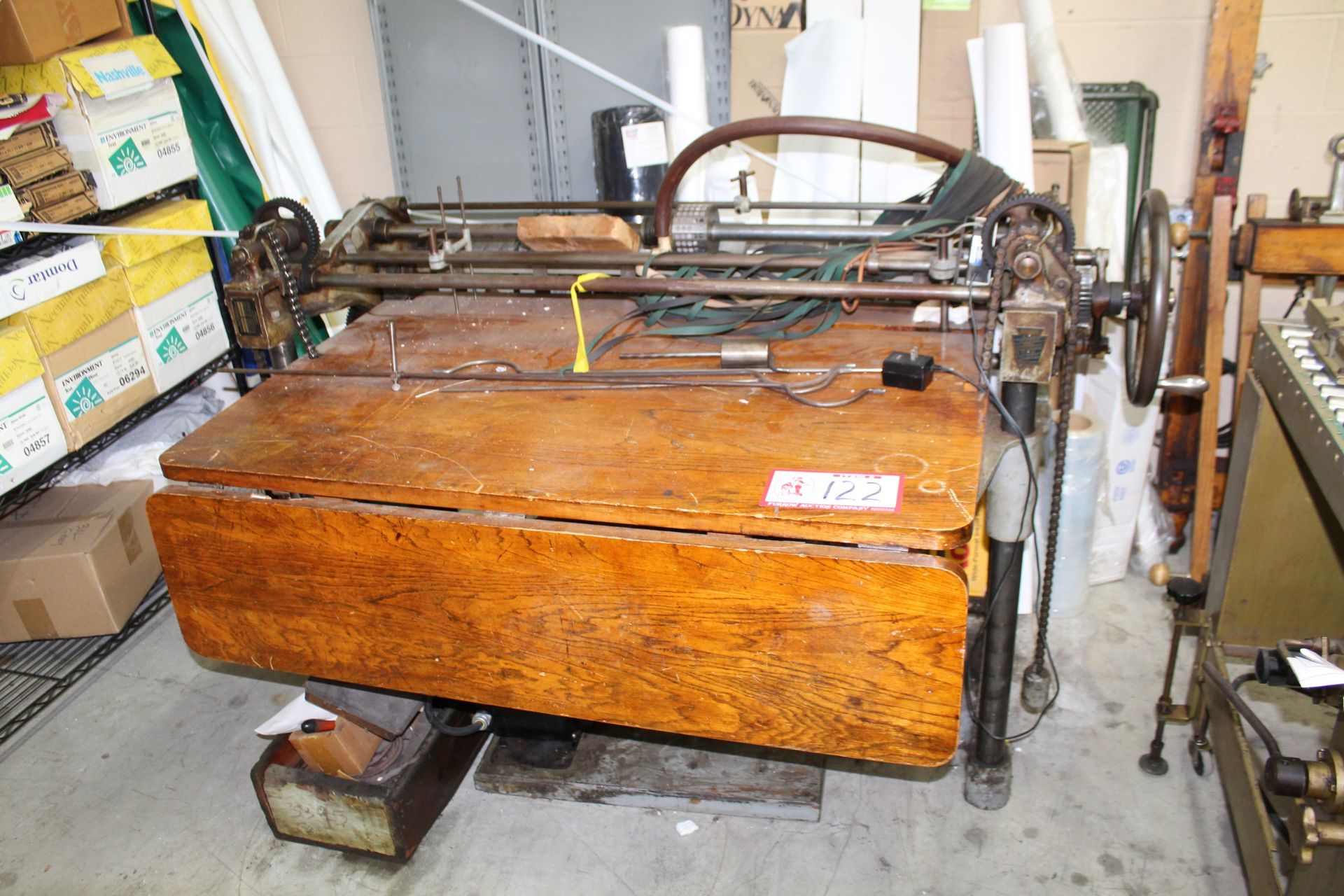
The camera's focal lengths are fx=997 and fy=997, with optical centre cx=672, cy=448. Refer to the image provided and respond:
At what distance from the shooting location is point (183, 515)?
1.51 m

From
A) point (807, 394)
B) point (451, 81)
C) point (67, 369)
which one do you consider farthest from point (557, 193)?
point (807, 394)

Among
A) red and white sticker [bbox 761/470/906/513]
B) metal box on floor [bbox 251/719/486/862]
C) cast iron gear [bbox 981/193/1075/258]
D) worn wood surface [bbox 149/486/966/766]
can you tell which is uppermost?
cast iron gear [bbox 981/193/1075/258]

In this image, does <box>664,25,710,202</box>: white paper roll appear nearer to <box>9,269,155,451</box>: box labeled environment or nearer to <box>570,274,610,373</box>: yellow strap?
<box>570,274,610,373</box>: yellow strap

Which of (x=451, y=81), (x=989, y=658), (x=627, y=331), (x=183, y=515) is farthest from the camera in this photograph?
(x=451, y=81)

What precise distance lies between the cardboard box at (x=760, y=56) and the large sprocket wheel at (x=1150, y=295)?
1.34 meters

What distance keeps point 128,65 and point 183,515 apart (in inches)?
58.7

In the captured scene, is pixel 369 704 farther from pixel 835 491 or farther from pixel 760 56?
pixel 760 56

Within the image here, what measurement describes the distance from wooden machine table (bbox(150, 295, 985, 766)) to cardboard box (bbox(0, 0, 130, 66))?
3.66 ft

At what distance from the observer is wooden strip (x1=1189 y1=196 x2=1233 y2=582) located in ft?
7.63

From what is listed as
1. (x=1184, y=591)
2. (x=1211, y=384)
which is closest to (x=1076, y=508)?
(x=1211, y=384)

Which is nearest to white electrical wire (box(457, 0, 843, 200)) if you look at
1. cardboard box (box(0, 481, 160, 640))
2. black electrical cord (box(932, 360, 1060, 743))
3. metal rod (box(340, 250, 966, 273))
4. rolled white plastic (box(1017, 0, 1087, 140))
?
rolled white plastic (box(1017, 0, 1087, 140))

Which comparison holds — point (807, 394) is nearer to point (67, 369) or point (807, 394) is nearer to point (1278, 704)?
point (1278, 704)

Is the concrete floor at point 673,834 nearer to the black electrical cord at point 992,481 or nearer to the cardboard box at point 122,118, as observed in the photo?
the black electrical cord at point 992,481

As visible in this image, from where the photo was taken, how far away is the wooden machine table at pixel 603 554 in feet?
4.09
